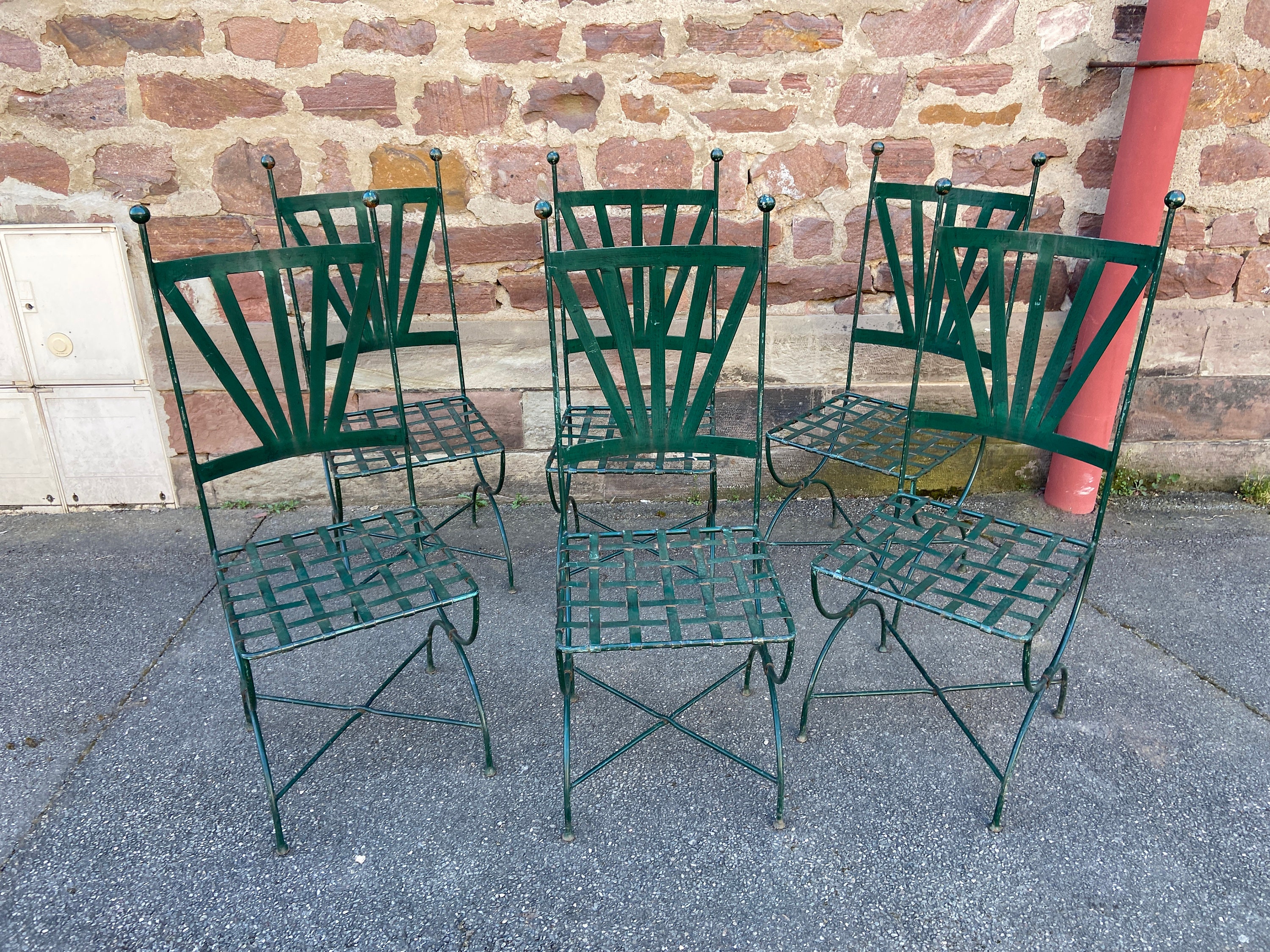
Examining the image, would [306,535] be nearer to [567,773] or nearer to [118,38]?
[567,773]

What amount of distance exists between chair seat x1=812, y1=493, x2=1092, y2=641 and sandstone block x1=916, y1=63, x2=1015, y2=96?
4.55ft

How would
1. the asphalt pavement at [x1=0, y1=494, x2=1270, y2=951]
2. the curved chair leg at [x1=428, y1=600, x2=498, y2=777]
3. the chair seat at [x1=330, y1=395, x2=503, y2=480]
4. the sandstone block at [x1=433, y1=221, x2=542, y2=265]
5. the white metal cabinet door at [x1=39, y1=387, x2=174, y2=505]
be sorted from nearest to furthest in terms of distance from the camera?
the asphalt pavement at [x1=0, y1=494, x2=1270, y2=951] → the curved chair leg at [x1=428, y1=600, x2=498, y2=777] → the chair seat at [x1=330, y1=395, x2=503, y2=480] → the sandstone block at [x1=433, y1=221, x2=542, y2=265] → the white metal cabinet door at [x1=39, y1=387, x2=174, y2=505]

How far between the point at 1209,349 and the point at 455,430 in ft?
8.48

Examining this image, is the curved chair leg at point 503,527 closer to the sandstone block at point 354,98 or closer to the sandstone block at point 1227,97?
the sandstone block at point 354,98

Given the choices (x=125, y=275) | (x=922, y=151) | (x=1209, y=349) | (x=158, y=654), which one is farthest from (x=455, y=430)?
(x=1209, y=349)

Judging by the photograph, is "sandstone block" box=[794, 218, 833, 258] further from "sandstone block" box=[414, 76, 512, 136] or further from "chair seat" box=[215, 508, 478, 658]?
"chair seat" box=[215, 508, 478, 658]

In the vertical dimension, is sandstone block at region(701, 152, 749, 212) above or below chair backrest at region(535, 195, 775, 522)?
above

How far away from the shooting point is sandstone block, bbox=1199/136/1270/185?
8.73ft

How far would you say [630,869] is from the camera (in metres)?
1.62

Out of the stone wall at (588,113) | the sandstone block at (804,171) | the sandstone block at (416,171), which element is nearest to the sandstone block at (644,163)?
the stone wall at (588,113)

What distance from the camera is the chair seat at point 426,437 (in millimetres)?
2375

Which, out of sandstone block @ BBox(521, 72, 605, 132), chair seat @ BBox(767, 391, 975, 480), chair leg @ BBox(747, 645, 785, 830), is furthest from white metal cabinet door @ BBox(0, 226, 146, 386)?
chair leg @ BBox(747, 645, 785, 830)

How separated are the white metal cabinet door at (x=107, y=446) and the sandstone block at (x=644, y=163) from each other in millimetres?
1737

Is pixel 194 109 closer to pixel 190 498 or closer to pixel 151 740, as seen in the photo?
pixel 190 498
